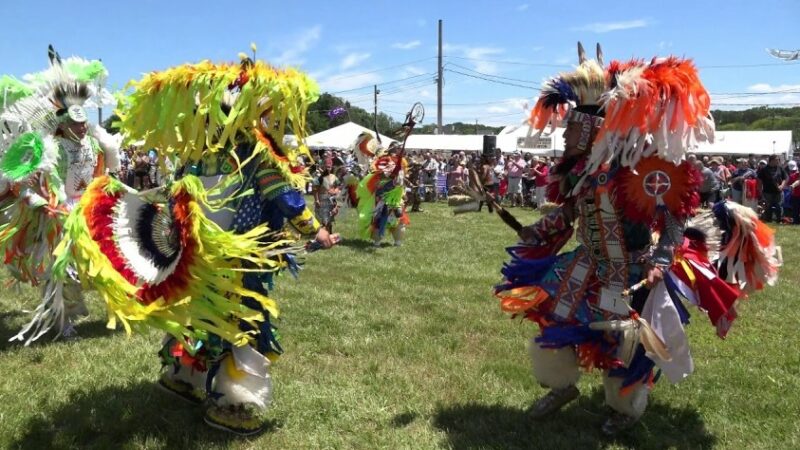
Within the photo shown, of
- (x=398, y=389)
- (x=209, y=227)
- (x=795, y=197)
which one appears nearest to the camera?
(x=209, y=227)

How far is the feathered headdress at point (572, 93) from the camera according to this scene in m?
3.46

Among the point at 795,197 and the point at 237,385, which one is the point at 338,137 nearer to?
the point at 795,197

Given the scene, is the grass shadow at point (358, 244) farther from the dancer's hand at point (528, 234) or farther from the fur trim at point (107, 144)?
the dancer's hand at point (528, 234)

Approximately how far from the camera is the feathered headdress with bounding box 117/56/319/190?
338 centimetres

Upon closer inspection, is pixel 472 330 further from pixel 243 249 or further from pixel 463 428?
pixel 243 249

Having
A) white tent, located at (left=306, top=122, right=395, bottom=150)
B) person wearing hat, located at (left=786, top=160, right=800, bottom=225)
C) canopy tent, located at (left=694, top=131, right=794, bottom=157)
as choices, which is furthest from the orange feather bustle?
canopy tent, located at (left=694, top=131, right=794, bottom=157)

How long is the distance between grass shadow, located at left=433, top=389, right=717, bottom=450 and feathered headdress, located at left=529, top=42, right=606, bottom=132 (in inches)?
68.4

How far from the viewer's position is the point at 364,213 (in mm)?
10461

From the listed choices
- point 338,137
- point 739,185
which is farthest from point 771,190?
point 338,137

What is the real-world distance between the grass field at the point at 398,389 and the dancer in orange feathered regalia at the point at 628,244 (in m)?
0.40

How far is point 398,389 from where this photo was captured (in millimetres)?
4273

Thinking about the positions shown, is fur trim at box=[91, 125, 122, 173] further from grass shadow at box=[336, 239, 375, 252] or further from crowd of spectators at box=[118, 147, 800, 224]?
crowd of spectators at box=[118, 147, 800, 224]

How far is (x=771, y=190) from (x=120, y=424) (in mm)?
15567

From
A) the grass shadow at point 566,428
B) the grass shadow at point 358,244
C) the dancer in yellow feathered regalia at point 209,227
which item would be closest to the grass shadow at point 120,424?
the dancer in yellow feathered regalia at point 209,227
